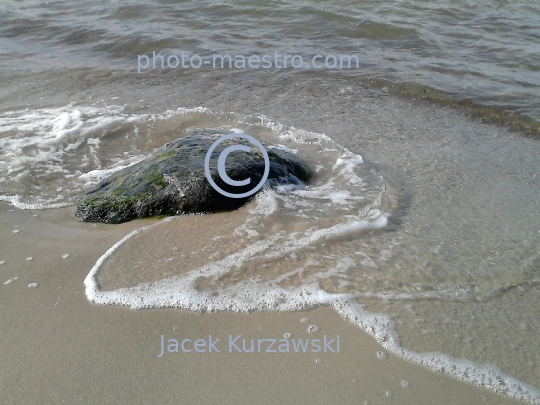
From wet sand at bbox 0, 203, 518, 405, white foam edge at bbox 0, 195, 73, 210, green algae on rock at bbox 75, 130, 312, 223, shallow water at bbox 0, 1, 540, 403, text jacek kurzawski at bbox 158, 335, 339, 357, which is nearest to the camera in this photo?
wet sand at bbox 0, 203, 518, 405

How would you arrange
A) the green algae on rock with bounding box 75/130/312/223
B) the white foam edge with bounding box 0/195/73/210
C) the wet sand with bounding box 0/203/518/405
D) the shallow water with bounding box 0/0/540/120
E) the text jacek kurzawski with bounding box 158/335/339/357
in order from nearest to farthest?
the wet sand with bounding box 0/203/518/405
the text jacek kurzawski with bounding box 158/335/339/357
the green algae on rock with bounding box 75/130/312/223
the white foam edge with bounding box 0/195/73/210
the shallow water with bounding box 0/0/540/120

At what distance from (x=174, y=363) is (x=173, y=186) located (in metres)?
1.58

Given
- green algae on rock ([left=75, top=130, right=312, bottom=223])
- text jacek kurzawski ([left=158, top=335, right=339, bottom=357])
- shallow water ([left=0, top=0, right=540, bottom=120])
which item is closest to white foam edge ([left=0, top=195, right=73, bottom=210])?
A: green algae on rock ([left=75, top=130, right=312, bottom=223])

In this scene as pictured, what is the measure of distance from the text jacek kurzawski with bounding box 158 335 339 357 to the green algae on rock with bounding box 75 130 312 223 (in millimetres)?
1295

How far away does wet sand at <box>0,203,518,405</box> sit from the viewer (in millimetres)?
2117

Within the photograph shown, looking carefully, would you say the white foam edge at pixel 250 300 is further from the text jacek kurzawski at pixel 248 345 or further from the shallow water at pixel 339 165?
the text jacek kurzawski at pixel 248 345

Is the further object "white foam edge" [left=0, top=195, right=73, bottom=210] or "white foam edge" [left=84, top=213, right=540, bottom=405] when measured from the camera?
"white foam edge" [left=0, top=195, right=73, bottom=210]

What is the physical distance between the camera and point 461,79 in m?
6.61

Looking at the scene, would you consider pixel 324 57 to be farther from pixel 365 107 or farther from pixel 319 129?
pixel 319 129

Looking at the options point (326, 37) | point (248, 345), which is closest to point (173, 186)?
point (248, 345)

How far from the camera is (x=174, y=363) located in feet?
7.47
